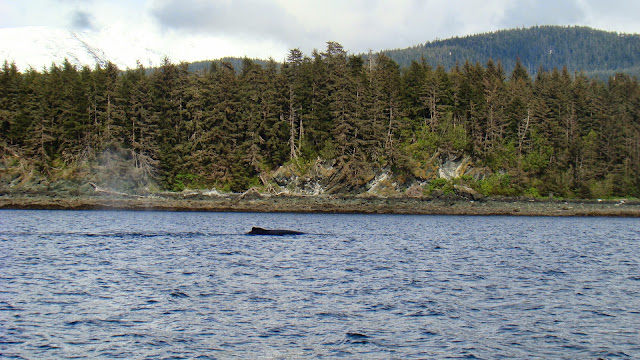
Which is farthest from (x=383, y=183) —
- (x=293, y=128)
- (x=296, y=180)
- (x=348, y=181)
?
(x=293, y=128)

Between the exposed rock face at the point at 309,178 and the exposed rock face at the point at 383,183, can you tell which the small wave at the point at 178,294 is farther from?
the exposed rock face at the point at 383,183

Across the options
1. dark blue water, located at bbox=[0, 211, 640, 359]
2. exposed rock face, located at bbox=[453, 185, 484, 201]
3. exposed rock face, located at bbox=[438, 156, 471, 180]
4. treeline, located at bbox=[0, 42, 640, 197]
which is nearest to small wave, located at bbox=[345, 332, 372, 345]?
dark blue water, located at bbox=[0, 211, 640, 359]

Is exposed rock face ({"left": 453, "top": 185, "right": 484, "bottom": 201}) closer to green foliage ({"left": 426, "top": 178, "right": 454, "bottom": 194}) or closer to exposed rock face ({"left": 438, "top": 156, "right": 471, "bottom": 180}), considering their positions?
green foliage ({"left": 426, "top": 178, "right": 454, "bottom": 194})

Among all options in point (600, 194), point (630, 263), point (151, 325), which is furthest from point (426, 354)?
point (600, 194)

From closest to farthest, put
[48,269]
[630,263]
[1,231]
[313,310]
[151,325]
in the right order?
[151,325] → [313,310] → [48,269] → [630,263] → [1,231]

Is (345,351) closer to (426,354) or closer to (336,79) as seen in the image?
(426,354)

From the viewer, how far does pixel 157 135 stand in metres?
99.9

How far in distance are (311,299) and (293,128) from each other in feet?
253

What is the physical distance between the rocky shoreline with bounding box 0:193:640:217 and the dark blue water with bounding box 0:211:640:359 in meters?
43.2

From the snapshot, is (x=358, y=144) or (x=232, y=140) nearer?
(x=358, y=144)

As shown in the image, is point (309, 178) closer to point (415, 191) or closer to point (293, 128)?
point (293, 128)

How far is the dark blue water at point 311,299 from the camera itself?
56.0 feet

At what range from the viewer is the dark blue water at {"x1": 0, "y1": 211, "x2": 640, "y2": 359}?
1706 centimetres

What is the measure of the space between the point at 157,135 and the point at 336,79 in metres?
31.2
